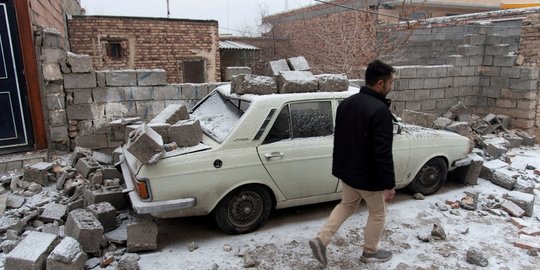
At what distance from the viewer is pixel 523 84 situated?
8828 millimetres

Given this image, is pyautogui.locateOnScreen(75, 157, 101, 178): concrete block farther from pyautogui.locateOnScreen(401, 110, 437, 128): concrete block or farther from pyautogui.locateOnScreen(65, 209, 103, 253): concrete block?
pyautogui.locateOnScreen(401, 110, 437, 128): concrete block

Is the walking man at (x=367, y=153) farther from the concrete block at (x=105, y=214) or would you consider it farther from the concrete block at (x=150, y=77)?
the concrete block at (x=150, y=77)

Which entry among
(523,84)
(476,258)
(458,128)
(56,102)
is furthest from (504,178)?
(56,102)

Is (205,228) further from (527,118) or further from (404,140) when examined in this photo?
(527,118)

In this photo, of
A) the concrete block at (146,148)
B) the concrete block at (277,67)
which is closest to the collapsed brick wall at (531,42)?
the concrete block at (277,67)

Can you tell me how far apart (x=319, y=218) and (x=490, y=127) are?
614 cm

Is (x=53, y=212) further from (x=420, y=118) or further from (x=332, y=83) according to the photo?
(x=420, y=118)

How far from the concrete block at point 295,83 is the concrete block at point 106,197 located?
7.40 feet

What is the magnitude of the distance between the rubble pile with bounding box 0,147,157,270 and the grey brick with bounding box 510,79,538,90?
880 cm

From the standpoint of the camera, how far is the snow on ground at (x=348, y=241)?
3.67 meters

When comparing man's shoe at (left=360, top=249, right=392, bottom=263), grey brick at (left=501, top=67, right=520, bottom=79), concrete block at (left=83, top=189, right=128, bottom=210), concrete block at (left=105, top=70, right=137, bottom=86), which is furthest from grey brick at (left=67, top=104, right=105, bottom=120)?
grey brick at (left=501, top=67, right=520, bottom=79)

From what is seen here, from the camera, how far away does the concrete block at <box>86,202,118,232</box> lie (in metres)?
3.97

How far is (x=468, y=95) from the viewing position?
9.48m

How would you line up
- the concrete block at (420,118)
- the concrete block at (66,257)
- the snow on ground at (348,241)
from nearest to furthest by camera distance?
1. the concrete block at (66,257)
2. the snow on ground at (348,241)
3. the concrete block at (420,118)
